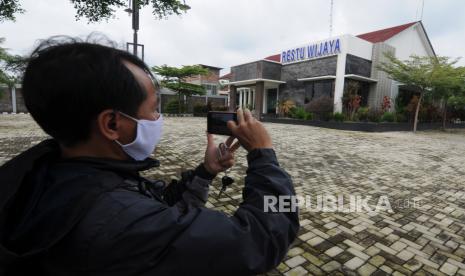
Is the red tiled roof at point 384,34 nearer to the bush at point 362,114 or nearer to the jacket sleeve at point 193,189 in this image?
the bush at point 362,114

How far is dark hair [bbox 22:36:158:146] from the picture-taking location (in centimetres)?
83

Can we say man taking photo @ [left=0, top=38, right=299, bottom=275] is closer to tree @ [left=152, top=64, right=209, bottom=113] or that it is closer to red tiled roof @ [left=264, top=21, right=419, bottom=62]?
red tiled roof @ [left=264, top=21, right=419, bottom=62]

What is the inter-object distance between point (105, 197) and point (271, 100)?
22924mm

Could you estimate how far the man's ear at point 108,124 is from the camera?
0.90m

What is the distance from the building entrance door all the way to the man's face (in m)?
22.0

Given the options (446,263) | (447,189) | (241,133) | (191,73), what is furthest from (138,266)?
(191,73)

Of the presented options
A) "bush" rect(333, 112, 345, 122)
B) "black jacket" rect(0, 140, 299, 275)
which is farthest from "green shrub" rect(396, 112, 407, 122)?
"black jacket" rect(0, 140, 299, 275)

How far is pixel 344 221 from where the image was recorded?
119 inches

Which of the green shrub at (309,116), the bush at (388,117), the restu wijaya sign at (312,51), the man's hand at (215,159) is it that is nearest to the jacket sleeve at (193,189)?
the man's hand at (215,159)

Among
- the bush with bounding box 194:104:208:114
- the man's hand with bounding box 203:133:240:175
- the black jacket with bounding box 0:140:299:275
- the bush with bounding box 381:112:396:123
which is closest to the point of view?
the black jacket with bounding box 0:140:299:275

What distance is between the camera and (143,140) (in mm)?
1066

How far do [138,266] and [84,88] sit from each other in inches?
21.8

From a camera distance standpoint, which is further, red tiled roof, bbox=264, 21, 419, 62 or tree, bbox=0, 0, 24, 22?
red tiled roof, bbox=264, 21, 419, 62

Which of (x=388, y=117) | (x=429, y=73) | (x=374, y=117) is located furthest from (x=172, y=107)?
(x=429, y=73)
